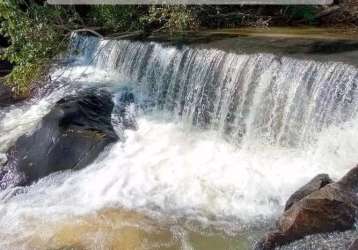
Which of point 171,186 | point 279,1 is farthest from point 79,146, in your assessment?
point 279,1

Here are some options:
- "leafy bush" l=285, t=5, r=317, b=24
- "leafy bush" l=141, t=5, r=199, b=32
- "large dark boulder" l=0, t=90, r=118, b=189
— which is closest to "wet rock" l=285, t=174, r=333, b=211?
"large dark boulder" l=0, t=90, r=118, b=189

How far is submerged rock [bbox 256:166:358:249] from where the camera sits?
4.62 m

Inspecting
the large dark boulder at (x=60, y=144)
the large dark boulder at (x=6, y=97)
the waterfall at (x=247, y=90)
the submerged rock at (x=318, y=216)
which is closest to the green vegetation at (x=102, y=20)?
the large dark boulder at (x=6, y=97)

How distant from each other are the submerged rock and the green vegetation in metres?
7.06

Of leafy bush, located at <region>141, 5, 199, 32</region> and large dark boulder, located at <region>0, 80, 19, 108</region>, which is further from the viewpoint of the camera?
leafy bush, located at <region>141, 5, 199, 32</region>

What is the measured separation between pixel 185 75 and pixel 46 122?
273 centimetres

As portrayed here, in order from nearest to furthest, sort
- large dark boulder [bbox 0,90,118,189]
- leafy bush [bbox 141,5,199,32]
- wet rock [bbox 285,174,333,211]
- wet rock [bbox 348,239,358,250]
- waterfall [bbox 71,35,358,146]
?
1. wet rock [bbox 348,239,358,250]
2. wet rock [bbox 285,174,333,211]
3. waterfall [bbox 71,35,358,146]
4. large dark boulder [bbox 0,90,118,189]
5. leafy bush [bbox 141,5,199,32]

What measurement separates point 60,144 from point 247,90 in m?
3.21

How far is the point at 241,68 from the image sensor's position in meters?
8.09

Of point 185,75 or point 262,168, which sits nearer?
point 262,168

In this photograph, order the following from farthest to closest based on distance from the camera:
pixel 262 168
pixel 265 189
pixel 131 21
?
pixel 131 21 < pixel 262 168 < pixel 265 189

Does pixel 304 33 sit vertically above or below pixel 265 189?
above

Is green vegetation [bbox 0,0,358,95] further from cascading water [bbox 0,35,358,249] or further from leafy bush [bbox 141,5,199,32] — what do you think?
cascading water [bbox 0,35,358,249]

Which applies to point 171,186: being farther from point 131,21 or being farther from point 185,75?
point 131,21
